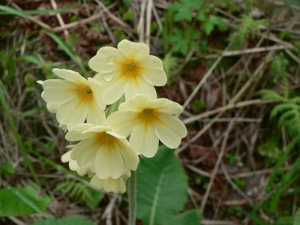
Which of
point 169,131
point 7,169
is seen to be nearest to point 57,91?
point 169,131

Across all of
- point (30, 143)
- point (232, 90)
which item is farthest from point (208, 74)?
point (30, 143)

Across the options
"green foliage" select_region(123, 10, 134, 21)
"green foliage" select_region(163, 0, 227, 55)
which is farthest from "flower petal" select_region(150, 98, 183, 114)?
"green foliage" select_region(123, 10, 134, 21)

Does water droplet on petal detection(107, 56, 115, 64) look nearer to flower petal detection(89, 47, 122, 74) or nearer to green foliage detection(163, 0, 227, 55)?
flower petal detection(89, 47, 122, 74)

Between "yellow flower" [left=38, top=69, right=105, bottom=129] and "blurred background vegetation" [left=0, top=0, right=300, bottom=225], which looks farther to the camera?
"blurred background vegetation" [left=0, top=0, right=300, bottom=225]

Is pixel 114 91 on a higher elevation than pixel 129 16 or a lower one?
higher

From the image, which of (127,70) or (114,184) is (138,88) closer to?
(127,70)

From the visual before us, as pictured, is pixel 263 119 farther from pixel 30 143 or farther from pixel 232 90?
pixel 30 143
